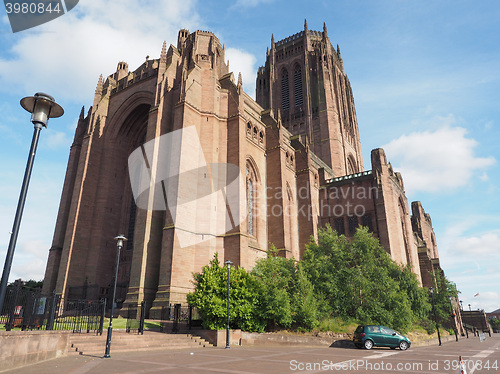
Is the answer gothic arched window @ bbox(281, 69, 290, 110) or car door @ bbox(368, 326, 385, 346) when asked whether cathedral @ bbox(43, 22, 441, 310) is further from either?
gothic arched window @ bbox(281, 69, 290, 110)

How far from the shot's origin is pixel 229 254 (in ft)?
76.0

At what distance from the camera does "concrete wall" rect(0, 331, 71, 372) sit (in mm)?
8156

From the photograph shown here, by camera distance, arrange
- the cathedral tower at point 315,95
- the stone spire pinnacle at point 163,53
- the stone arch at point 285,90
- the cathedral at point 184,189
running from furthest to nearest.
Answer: the stone arch at point 285,90
the cathedral tower at point 315,95
the stone spire pinnacle at point 163,53
the cathedral at point 184,189

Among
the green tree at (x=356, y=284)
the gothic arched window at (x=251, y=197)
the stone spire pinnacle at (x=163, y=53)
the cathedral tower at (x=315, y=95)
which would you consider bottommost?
the green tree at (x=356, y=284)

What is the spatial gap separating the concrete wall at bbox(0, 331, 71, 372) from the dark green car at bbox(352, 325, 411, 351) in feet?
42.7

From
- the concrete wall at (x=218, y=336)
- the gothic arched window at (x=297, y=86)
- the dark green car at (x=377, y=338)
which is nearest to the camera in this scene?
the concrete wall at (x=218, y=336)

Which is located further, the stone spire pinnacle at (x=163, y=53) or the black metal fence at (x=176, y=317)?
the stone spire pinnacle at (x=163, y=53)

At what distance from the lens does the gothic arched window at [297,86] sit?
59.7 meters

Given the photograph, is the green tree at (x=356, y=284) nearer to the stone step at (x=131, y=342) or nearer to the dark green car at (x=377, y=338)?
the dark green car at (x=377, y=338)

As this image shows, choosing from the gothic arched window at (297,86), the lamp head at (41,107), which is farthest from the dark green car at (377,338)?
the gothic arched window at (297,86)

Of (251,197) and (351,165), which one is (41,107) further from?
(351,165)

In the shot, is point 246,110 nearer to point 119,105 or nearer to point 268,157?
point 268,157

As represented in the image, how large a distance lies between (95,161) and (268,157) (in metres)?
15.9

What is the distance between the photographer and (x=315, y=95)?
57969 mm
